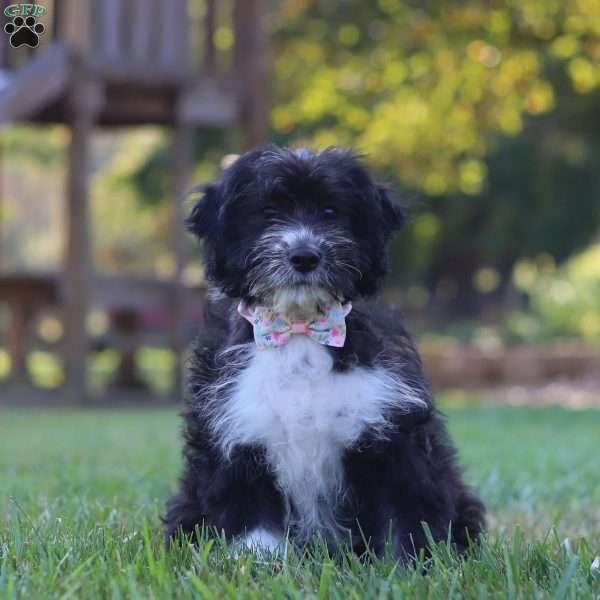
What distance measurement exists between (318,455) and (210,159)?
21.2 m

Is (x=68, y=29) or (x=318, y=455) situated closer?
(x=318, y=455)

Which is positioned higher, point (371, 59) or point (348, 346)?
point (371, 59)

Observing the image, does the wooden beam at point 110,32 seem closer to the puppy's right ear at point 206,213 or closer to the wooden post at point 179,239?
the wooden post at point 179,239

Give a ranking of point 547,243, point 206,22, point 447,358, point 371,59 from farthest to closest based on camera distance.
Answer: point 547,243, point 447,358, point 371,59, point 206,22

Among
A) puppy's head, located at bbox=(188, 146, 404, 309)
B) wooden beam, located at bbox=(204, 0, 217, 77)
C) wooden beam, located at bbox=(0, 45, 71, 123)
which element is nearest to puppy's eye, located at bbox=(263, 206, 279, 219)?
puppy's head, located at bbox=(188, 146, 404, 309)

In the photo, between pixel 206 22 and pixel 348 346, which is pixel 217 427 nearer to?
pixel 348 346

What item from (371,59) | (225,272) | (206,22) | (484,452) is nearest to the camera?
(225,272)

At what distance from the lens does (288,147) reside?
3.91 m

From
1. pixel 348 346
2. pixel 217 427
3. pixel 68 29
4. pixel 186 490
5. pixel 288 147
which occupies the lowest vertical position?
pixel 186 490

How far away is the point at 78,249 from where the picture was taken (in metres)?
12.8

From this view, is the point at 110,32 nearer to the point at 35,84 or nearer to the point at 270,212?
the point at 35,84

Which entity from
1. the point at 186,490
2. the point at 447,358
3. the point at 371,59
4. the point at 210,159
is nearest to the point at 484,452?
the point at 186,490

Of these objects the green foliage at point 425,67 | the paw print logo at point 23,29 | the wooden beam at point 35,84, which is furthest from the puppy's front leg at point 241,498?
the green foliage at point 425,67

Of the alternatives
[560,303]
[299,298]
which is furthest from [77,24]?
Answer: [560,303]
